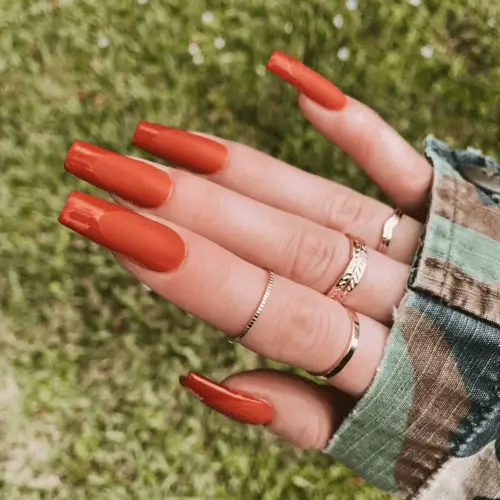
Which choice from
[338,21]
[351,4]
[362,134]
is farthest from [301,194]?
[351,4]

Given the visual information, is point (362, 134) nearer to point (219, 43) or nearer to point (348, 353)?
point (348, 353)

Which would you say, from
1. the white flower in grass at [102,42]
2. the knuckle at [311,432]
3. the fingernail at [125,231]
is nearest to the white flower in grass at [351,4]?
the white flower in grass at [102,42]

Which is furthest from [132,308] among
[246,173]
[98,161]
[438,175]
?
[438,175]

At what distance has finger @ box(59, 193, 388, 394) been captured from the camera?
Result: 1.61 m

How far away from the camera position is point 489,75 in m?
3.01

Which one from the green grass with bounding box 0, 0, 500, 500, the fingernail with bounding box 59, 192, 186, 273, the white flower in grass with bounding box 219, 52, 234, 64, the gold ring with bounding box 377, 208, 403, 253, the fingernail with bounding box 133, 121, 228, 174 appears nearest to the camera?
the fingernail with bounding box 59, 192, 186, 273

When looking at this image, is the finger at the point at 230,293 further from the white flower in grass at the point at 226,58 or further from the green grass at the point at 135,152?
the white flower in grass at the point at 226,58

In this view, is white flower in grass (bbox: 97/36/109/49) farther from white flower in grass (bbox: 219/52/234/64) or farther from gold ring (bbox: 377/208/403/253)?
gold ring (bbox: 377/208/403/253)

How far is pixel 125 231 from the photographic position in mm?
1605

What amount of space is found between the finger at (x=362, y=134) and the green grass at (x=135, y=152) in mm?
542

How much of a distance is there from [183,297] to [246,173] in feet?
2.11

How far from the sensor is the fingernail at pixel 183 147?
2.05m

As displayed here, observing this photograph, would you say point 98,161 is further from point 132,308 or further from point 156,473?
point 156,473

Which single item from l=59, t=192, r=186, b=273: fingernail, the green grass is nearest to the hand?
l=59, t=192, r=186, b=273: fingernail
